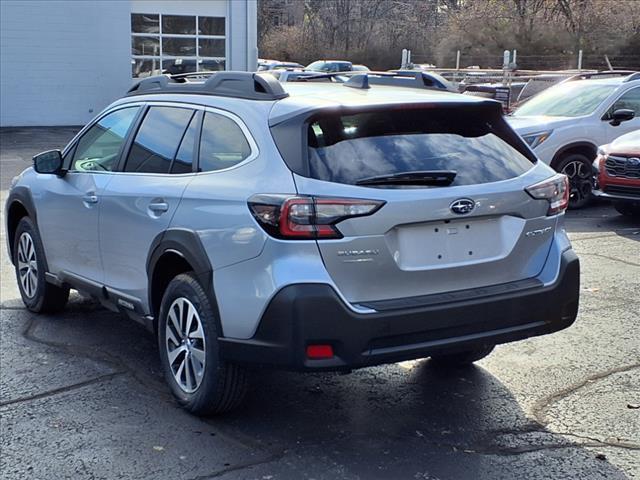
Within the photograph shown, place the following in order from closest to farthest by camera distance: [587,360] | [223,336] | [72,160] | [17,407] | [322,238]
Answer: [322,238] → [223,336] → [17,407] → [587,360] → [72,160]

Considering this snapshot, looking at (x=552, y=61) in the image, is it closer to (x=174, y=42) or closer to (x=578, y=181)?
Result: (x=174, y=42)

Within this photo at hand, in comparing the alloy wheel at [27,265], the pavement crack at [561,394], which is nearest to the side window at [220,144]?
the pavement crack at [561,394]

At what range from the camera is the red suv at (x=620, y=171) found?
995 centimetres

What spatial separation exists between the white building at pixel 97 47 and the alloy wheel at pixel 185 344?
839 inches

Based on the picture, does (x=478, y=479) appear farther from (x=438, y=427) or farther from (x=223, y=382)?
(x=223, y=382)

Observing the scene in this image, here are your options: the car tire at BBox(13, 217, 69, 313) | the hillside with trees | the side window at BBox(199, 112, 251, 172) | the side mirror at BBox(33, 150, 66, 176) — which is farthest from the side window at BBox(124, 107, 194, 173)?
the hillside with trees

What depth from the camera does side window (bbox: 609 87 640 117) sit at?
38.7 ft

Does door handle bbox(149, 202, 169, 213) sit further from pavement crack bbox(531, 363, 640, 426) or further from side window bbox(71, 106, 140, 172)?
pavement crack bbox(531, 363, 640, 426)

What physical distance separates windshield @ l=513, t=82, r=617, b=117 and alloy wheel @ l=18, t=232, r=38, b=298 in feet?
25.7

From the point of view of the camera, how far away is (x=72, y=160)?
6.05m

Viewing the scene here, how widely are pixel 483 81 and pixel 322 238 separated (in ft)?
81.5

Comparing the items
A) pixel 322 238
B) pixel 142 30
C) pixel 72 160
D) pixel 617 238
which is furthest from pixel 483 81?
pixel 322 238

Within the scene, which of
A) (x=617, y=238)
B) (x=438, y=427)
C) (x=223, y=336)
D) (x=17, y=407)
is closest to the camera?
(x=223, y=336)

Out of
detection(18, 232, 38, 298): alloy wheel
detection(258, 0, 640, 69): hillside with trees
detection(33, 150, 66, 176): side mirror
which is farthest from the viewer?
detection(258, 0, 640, 69): hillside with trees
